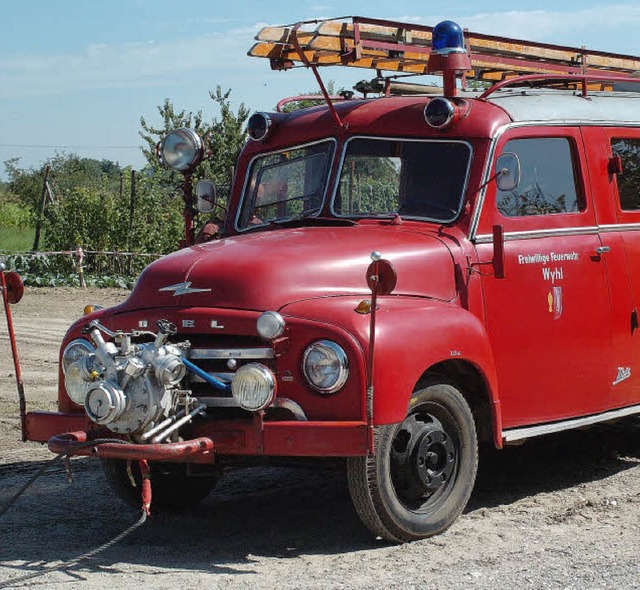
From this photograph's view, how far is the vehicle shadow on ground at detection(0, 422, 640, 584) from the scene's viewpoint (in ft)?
19.4

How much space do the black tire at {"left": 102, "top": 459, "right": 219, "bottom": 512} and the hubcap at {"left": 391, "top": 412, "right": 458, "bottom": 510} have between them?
1242 mm

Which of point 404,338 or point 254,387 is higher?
point 404,338

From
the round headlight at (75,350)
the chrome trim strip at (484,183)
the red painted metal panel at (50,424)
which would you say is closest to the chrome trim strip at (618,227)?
the chrome trim strip at (484,183)

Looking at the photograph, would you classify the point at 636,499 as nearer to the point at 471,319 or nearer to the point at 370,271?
the point at 471,319

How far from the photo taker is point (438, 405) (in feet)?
20.0

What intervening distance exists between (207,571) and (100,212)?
66.4 feet

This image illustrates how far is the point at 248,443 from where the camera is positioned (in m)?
5.60

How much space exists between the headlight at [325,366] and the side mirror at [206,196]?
2.69 metres

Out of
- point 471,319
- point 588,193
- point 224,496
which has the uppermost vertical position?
point 588,193

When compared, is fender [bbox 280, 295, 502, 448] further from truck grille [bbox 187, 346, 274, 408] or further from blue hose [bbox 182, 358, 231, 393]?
blue hose [bbox 182, 358, 231, 393]

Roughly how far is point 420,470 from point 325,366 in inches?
30.9

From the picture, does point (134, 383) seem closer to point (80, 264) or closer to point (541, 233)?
point (541, 233)

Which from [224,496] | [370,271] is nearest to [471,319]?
[370,271]

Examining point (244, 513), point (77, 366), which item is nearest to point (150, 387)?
point (77, 366)
